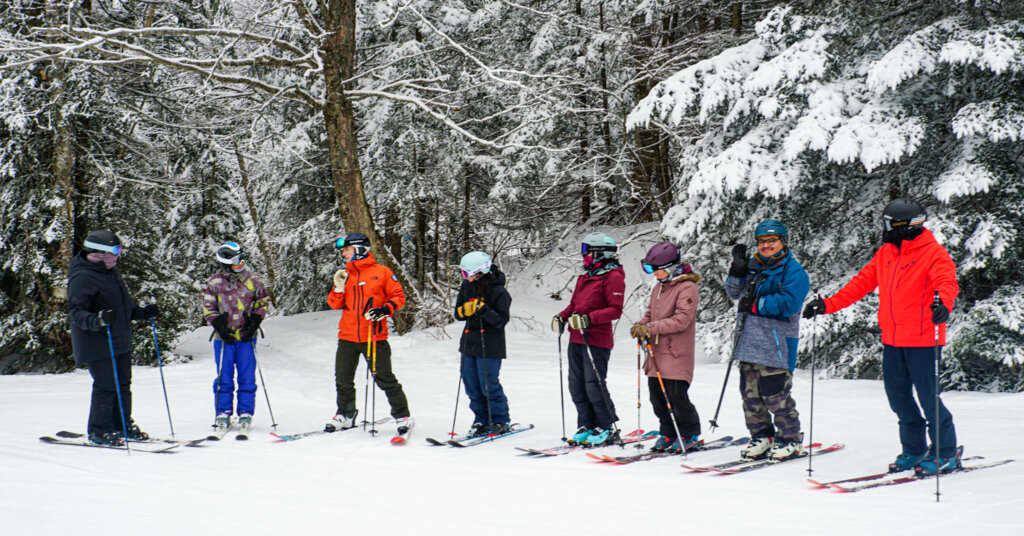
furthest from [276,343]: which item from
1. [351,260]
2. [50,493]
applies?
[50,493]

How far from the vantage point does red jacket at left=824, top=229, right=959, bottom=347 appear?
177 inches

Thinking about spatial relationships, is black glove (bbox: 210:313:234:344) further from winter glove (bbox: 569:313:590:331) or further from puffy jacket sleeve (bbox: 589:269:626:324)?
puffy jacket sleeve (bbox: 589:269:626:324)

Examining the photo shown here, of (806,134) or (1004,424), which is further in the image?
(806,134)

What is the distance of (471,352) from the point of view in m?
6.62

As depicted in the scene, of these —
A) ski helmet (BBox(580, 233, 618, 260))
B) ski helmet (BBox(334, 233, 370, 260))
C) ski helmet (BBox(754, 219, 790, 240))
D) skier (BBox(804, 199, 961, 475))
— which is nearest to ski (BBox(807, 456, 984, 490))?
skier (BBox(804, 199, 961, 475))

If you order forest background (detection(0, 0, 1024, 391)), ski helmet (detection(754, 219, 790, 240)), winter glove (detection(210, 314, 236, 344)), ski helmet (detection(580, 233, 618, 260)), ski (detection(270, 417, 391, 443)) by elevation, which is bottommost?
ski (detection(270, 417, 391, 443))

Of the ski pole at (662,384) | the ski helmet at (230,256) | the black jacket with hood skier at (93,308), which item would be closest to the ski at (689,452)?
the ski pole at (662,384)

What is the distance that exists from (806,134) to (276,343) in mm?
9075

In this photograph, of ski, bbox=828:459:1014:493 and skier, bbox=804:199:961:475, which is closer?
ski, bbox=828:459:1014:493

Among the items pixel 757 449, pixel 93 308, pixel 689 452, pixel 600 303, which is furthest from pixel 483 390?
pixel 93 308

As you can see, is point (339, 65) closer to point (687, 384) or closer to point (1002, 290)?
point (687, 384)

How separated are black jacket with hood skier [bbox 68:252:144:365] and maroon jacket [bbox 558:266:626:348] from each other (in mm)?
3757

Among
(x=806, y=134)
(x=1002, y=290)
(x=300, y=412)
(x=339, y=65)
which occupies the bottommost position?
(x=300, y=412)

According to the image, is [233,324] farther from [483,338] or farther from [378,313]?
[483,338]
